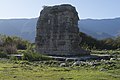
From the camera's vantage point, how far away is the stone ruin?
30.4 metres

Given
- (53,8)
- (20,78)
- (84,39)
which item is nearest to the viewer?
(20,78)

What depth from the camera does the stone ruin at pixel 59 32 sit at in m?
30.4

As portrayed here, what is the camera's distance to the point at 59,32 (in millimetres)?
31031

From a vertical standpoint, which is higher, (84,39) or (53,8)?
(53,8)

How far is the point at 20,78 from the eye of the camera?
13.5m

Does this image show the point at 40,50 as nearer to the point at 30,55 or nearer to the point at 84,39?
the point at 30,55

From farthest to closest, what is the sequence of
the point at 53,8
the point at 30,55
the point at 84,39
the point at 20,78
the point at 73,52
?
the point at 84,39 < the point at 53,8 < the point at 73,52 < the point at 30,55 < the point at 20,78

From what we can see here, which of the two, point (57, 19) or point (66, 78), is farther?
point (57, 19)

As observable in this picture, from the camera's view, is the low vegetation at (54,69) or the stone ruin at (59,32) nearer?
the low vegetation at (54,69)

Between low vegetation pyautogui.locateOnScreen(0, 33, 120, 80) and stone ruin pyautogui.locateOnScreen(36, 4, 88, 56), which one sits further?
stone ruin pyautogui.locateOnScreen(36, 4, 88, 56)

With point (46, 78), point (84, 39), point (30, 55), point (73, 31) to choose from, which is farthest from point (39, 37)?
point (84, 39)

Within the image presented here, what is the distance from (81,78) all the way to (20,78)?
2508 mm

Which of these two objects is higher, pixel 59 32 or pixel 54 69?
pixel 59 32

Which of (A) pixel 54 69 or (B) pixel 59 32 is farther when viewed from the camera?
(B) pixel 59 32
